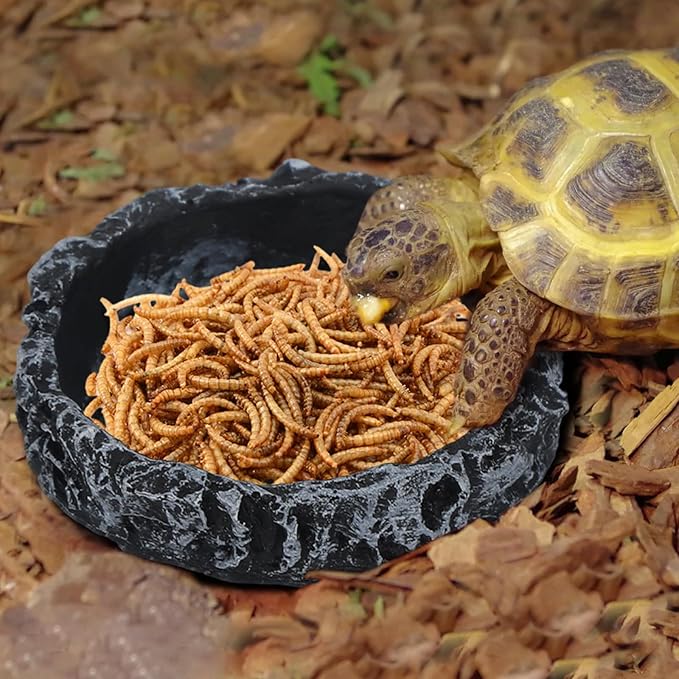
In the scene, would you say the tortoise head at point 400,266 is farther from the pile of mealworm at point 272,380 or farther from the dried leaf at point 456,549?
the dried leaf at point 456,549

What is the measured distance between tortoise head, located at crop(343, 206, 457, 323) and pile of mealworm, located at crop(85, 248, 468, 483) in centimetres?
20

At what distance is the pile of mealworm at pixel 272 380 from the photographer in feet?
9.13

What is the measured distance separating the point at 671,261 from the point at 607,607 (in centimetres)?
100

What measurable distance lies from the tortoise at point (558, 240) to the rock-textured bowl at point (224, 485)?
16 centimetres

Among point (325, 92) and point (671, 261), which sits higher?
point (671, 261)

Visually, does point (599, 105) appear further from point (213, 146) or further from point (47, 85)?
point (47, 85)

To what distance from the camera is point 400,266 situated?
2.76 m

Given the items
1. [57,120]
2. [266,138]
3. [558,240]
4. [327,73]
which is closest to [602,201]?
[558,240]

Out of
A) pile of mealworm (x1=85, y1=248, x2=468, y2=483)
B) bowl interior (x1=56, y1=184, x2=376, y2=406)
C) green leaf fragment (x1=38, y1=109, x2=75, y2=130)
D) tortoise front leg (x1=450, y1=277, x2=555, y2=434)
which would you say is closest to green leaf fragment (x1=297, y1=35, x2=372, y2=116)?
green leaf fragment (x1=38, y1=109, x2=75, y2=130)

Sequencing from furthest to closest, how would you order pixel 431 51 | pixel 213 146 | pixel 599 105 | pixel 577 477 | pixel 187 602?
pixel 431 51 → pixel 213 146 → pixel 599 105 → pixel 577 477 → pixel 187 602

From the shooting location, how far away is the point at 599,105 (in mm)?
2857

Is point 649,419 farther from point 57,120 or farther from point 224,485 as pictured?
point 57,120

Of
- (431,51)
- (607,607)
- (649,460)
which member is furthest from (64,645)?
(431,51)

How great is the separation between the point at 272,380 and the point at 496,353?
616mm
